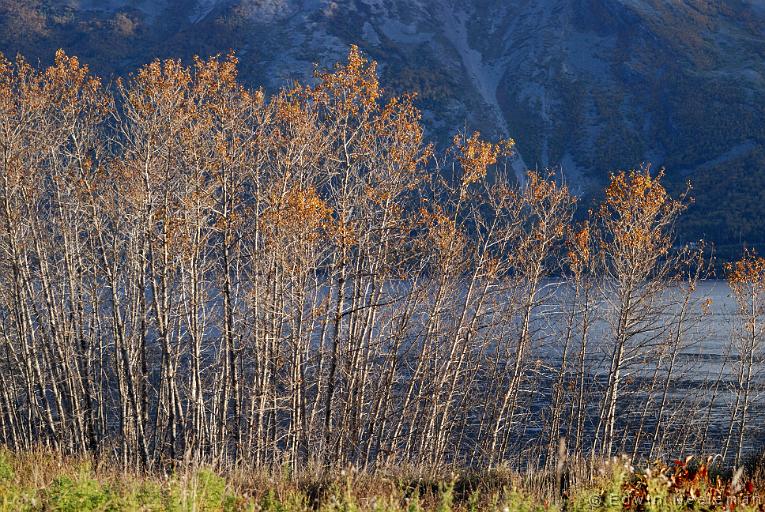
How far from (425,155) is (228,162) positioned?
4.88 m

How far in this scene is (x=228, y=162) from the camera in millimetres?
16094

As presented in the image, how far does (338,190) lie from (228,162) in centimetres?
278

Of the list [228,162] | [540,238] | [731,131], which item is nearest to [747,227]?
[731,131]

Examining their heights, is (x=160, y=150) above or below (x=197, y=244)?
above

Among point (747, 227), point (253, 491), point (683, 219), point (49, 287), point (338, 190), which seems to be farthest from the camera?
point (683, 219)

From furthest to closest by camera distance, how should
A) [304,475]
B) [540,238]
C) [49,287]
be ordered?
[540,238] < [49,287] < [304,475]

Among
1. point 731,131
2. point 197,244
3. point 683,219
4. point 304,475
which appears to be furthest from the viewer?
point 731,131

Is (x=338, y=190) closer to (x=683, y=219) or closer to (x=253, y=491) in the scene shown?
(x=253, y=491)

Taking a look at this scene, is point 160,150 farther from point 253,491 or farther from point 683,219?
point 683,219

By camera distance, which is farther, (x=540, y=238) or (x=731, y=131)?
(x=731, y=131)

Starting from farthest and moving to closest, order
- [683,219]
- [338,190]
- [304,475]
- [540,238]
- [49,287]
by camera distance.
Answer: [683,219]
[540,238]
[49,287]
[338,190]
[304,475]

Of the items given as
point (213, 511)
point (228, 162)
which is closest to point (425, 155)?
point (228, 162)

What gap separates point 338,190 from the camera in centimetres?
1641

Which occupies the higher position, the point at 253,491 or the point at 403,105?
the point at 403,105
